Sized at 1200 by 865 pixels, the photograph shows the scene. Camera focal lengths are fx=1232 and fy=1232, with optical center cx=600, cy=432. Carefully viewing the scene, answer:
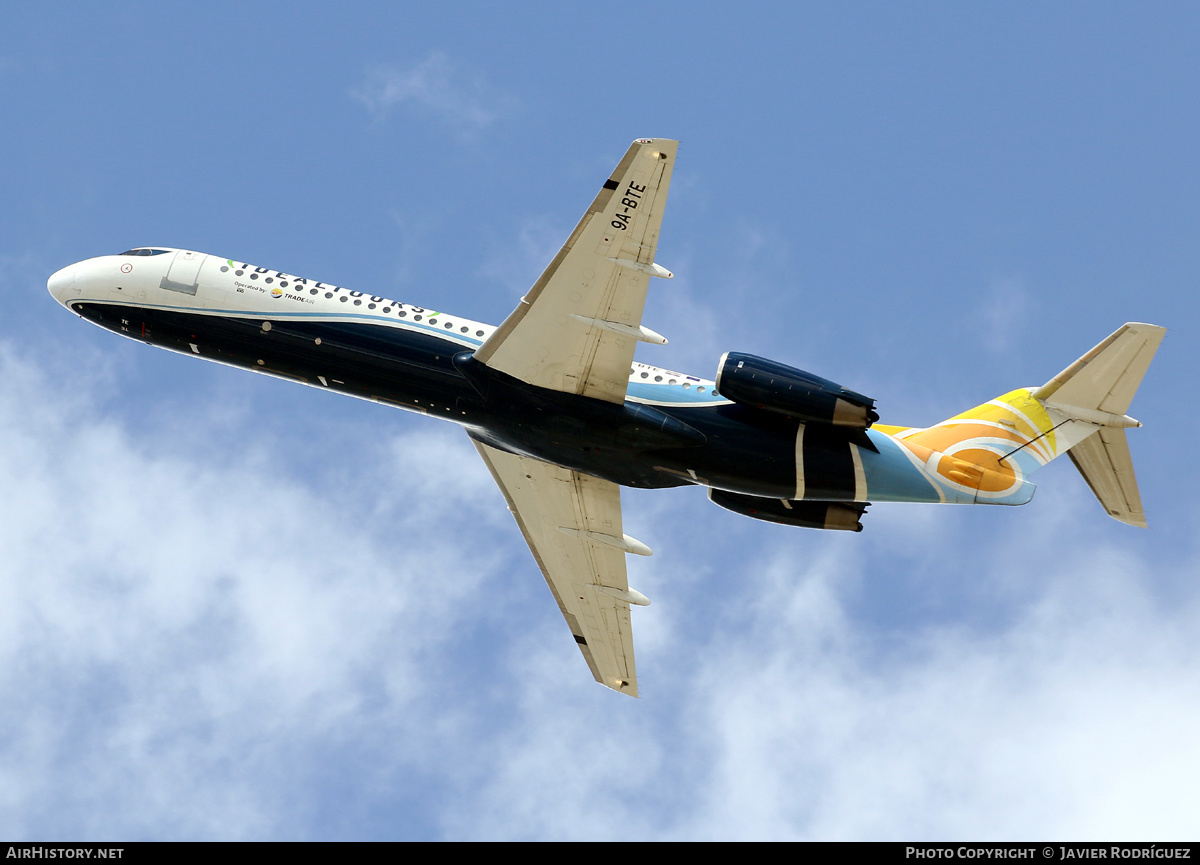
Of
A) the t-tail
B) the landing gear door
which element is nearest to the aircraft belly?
the landing gear door

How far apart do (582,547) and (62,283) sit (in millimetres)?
17277

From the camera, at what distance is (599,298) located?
30609mm

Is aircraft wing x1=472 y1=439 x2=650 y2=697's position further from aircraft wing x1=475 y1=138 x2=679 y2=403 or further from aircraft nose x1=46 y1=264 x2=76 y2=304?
aircraft nose x1=46 y1=264 x2=76 y2=304

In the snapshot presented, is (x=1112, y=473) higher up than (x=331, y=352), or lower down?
lower down

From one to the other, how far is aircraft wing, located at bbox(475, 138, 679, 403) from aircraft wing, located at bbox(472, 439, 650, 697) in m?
4.62

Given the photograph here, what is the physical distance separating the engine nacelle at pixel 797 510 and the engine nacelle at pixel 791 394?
139 inches

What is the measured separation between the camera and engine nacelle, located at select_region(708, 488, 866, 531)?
34875 mm

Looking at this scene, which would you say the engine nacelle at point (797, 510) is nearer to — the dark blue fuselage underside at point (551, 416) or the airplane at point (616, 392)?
the airplane at point (616, 392)

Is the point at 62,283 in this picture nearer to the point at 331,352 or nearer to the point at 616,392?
the point at 331,352

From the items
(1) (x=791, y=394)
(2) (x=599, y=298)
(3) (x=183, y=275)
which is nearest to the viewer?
(2) (x=599, y=298)

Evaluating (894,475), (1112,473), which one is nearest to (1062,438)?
(1112,473)

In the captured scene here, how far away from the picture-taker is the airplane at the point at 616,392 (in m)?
31.9
